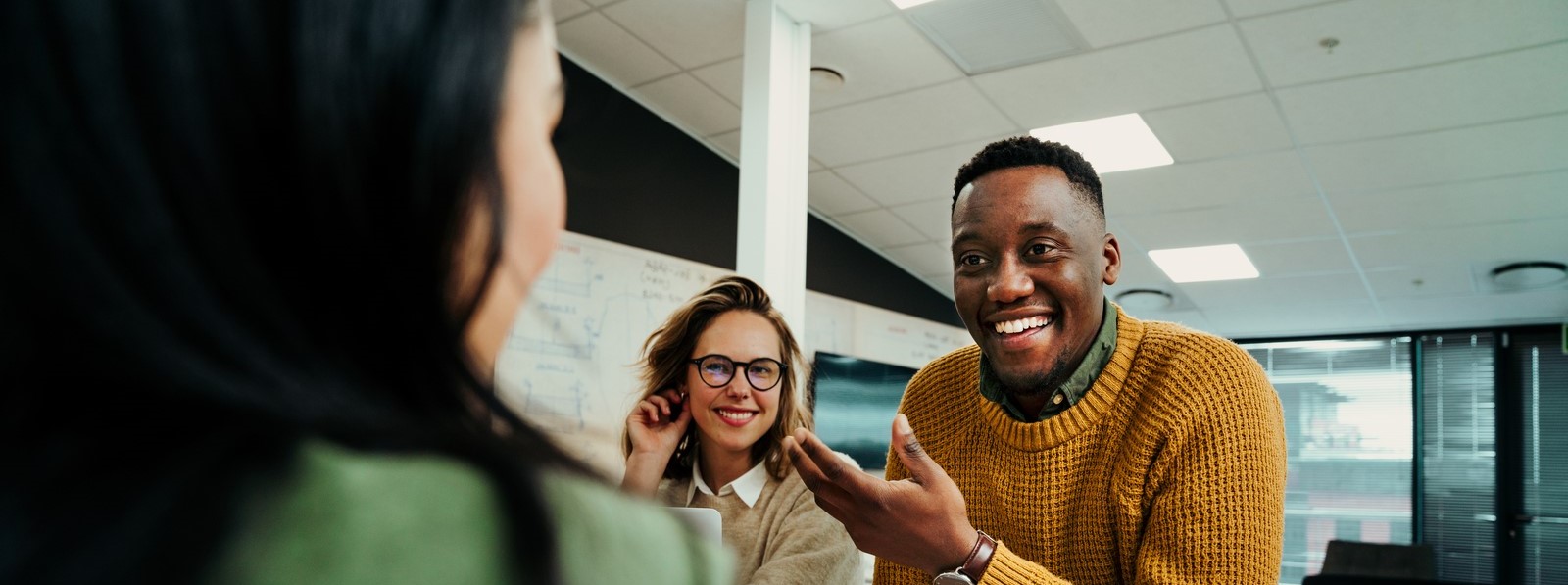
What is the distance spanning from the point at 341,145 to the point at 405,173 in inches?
0.9

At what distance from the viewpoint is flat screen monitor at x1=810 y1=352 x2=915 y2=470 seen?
18.5 ft

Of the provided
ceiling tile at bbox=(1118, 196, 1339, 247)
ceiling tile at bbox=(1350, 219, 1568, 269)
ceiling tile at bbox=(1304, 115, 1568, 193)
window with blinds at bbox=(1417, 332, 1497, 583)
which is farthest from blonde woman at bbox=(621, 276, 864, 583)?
window with blinds at bbox=(1417, 332, 1497, 583)

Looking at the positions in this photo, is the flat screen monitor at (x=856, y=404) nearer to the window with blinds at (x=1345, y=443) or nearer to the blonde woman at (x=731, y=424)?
the blonde woman at (x=731, y=424)

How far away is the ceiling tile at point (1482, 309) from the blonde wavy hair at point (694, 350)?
243 inches

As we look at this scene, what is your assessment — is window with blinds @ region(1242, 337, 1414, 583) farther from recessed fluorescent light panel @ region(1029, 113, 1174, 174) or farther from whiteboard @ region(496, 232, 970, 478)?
whiteboard @ region(496, 232, 970, 478)

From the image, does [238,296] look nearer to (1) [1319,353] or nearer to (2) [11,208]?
(2) [11,208]

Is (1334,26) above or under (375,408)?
above

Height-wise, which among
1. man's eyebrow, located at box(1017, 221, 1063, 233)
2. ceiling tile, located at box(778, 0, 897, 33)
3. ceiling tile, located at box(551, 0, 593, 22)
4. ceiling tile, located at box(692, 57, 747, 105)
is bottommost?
man's eyebrow, located at box(1017, 221, 1063, 233)

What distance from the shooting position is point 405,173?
1.16 ft

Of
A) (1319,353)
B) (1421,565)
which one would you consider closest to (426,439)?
(1421,565)

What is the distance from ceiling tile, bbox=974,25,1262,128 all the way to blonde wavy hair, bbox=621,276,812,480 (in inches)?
82.1

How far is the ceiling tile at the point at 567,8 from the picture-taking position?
12.8 feet

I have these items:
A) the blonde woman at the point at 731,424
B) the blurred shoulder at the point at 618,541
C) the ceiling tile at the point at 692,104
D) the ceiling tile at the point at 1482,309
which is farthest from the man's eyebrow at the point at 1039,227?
the ceiling tile at the point at 1482,309

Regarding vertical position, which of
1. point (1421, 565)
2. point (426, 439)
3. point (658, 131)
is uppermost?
point (658, 131)
